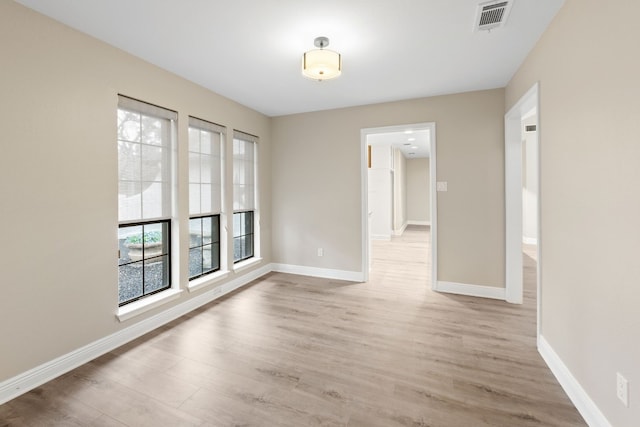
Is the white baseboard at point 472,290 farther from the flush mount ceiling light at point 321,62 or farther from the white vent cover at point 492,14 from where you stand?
the flush mount ceiling light at point 321,62

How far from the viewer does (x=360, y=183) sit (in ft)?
14.5

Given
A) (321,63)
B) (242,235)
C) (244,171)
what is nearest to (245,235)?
(242,235)

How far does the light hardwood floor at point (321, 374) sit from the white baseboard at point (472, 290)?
22 cm

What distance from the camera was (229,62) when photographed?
2.90 m

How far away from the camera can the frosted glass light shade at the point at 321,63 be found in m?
2.38

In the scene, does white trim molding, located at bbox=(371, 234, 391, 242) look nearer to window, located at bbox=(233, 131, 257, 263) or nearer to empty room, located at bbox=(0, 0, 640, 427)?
empty room, located at bbox=(0, 0, 640, 427)

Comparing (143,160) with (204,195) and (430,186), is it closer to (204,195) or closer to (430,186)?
(204,195)

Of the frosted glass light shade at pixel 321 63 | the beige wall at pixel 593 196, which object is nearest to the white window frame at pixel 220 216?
the frosted glass light shade at pixel 321 63

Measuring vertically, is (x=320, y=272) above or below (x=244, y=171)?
below

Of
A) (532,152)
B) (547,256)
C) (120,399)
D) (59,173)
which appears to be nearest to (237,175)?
(59,173)

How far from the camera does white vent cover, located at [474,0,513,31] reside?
6.53 ft

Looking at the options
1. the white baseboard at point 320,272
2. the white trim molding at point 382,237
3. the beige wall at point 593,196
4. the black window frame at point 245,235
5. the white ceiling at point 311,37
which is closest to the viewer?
the beige wall at point 593,196

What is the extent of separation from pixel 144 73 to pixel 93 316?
2328 mm

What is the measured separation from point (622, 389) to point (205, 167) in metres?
4.02
